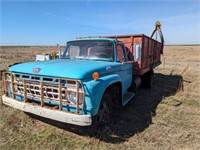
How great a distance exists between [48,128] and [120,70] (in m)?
2.29

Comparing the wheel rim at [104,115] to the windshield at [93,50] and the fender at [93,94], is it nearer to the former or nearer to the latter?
the fender at [93,94]

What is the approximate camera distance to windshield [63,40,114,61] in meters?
4.98

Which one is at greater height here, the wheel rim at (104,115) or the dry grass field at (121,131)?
the wheel rim at (104,115)

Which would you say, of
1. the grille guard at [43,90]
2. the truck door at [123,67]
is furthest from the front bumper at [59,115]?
the truck door at [123,67]

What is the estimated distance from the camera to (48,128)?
4273 mm

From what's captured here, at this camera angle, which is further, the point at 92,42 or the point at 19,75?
the point at 92,42

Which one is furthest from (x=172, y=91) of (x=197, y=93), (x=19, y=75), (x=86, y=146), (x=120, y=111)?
(x=19, y=75)

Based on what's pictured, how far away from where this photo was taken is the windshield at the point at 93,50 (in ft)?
16.4

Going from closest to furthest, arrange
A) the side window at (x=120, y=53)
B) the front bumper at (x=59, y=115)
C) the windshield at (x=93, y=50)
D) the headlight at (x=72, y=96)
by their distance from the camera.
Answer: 1. the front bumper at (x=59, y=115)
2. the headlight at (x=72, y=96)
3. the windshield at (x=93, y=50)
4. the side window at (x=120, y=53)

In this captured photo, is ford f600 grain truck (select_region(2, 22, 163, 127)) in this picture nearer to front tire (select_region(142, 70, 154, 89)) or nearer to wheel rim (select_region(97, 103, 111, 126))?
wheel rim (select_region(97, 103, 111, 126))

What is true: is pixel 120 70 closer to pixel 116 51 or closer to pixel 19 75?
pixel 116 51

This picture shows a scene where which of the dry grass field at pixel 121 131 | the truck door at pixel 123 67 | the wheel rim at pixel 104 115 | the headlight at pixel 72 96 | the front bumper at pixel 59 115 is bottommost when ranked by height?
the dry grass field at pixel 121 131

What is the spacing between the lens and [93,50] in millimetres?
5102

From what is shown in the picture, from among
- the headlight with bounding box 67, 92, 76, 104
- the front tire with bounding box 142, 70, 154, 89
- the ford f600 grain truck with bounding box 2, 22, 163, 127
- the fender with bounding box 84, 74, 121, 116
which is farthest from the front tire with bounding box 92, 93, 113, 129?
the front tire with bounding box 142, 70, 154, 89
